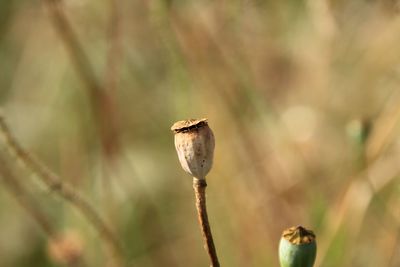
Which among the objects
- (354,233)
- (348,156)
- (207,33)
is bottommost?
(354,233)

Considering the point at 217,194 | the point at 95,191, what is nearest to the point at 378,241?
the point at 217,194

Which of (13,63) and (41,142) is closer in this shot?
(41,142)

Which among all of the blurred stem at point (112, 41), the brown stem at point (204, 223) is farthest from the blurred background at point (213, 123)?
the brown stem at point (204, 223)

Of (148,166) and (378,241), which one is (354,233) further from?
(148,166)

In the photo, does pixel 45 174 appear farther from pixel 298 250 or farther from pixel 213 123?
pixel 213 123

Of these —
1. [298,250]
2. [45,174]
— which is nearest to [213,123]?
[45,174]

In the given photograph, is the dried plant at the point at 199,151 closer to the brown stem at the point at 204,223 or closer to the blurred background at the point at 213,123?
the brown stem at the point at 204,223
